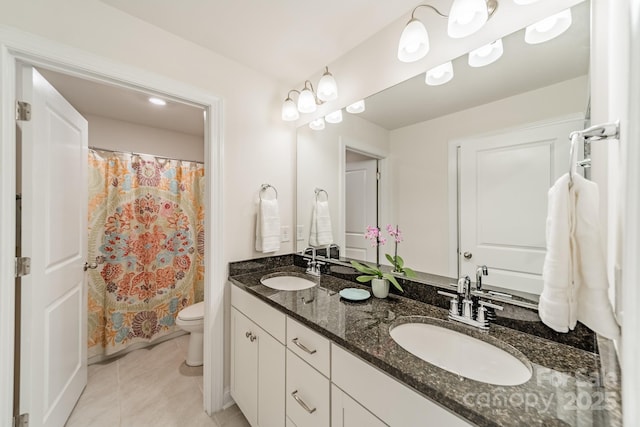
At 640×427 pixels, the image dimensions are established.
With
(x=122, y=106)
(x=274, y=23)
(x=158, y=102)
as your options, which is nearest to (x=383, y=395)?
(x=274, y=23)

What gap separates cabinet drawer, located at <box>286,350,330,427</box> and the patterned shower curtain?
2.05m

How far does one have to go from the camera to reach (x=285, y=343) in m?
1.14

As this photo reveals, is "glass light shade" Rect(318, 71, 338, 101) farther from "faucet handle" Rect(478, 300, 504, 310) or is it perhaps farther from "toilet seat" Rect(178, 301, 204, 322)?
"toilet seat" Rect(178, 301, 204, 322)

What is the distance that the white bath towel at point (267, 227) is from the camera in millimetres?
1770

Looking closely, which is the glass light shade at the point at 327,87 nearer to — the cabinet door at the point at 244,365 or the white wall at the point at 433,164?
the white wall at the point at 433,164

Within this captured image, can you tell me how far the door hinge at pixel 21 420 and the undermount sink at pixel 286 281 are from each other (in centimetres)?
122

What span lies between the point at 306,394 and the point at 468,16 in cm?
164

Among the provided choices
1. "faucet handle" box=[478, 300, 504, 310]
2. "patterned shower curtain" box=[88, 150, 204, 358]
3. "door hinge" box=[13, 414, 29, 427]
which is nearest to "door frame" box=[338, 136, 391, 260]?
"faucet handle" box=[478, 300, 504, 310]

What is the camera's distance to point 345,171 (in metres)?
1.68

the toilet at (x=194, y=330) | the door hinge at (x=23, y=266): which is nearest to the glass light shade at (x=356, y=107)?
the door hinge at (x=23, y=266)

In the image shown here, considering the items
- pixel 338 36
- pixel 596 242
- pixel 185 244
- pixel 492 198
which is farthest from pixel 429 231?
pixel 185 244

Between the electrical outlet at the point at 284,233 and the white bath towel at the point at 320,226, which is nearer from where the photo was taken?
the white bath towel at the point at 320,226

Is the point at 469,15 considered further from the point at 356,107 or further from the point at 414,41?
the point at 356,107

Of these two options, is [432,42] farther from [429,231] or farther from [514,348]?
[514,348]
